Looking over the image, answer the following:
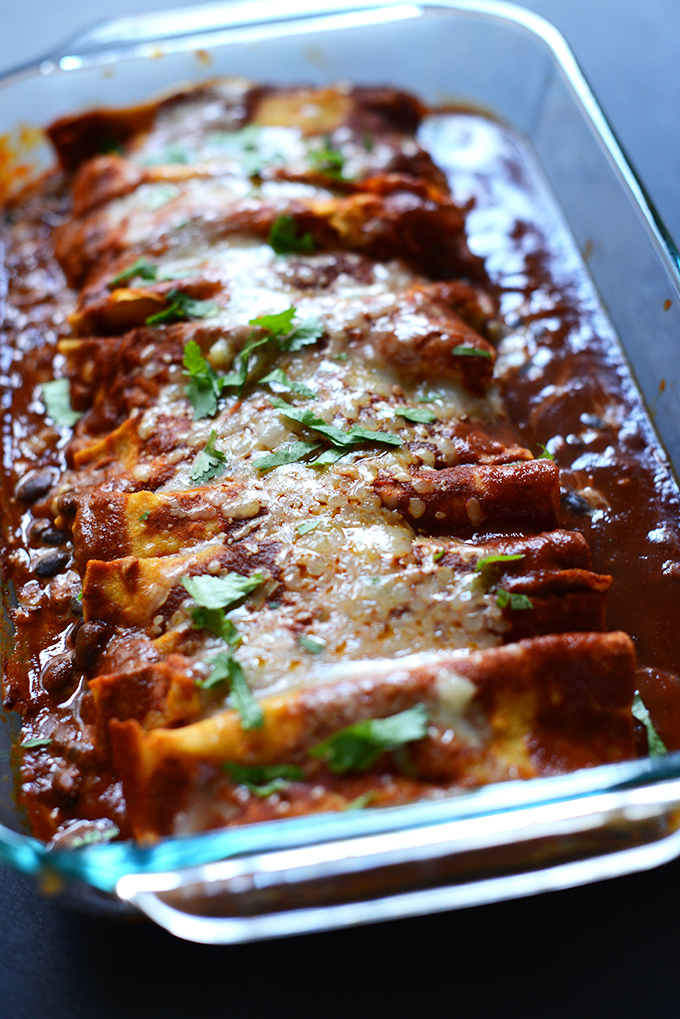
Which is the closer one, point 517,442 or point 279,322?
point 279,322

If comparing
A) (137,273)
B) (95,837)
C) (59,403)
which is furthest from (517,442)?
(95,837)

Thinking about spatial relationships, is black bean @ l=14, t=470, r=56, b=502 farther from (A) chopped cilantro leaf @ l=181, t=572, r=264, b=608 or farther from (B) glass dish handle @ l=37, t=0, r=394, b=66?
(B) glass dish handle @ l=37, t=0, r=394, b=66

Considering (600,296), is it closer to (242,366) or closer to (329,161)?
(329,161)

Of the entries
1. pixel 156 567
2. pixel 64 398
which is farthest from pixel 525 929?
pixel 64 398

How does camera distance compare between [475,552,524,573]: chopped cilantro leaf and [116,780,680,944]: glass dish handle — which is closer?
[116,780,680,944]: glass dish handle

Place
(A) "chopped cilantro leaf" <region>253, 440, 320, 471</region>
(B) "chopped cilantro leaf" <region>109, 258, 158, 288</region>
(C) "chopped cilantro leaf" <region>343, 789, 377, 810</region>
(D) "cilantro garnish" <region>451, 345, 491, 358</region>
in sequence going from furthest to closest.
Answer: (B) "chopped cilantro leaf" <region>109, 258, 158, 288</region> → (D) "cilantro garnish" <region>451, 345, 491, 358</region> → (A) "chopped cilantro leaf" <region>253, 440, 320, 471</region> → (C) "chopped cilantro leaf" <region>343, 789, 377, 810</region>

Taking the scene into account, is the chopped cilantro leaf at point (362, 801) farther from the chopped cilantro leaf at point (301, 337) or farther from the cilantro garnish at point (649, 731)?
the chopped cilantro leaf at point (301, 337)

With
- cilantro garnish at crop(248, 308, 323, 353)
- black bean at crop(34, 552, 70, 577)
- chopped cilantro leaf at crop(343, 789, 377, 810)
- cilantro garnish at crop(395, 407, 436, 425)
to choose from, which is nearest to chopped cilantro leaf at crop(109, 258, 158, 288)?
cilantro garnish at crop(248, 308, 323, 353)
